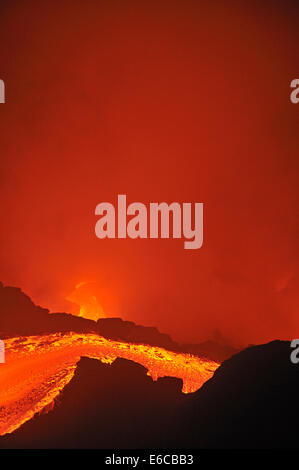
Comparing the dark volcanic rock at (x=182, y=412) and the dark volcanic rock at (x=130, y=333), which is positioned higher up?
the dark volcanic rock at (x=130, y=333)

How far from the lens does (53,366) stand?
7.66m

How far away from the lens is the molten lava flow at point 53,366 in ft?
21.3

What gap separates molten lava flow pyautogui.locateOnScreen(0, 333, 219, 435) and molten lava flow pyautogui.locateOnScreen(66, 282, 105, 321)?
3022 millimetres

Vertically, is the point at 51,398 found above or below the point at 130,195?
below

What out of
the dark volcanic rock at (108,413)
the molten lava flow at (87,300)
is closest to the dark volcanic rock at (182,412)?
the dark volcanic rock at (108,413)

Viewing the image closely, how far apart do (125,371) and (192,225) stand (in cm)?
842

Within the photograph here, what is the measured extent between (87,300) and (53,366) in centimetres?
538

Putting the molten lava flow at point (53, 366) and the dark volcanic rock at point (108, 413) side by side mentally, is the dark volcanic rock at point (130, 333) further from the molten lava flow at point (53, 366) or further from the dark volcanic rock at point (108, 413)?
the dark volcanic rock at point (108, 413)

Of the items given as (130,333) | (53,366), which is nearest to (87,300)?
(130,333)

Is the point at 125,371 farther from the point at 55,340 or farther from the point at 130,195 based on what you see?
the point at 130,195

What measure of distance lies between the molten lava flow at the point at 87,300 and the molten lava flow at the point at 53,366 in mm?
3022

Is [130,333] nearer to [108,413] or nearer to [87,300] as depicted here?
[87,300]
